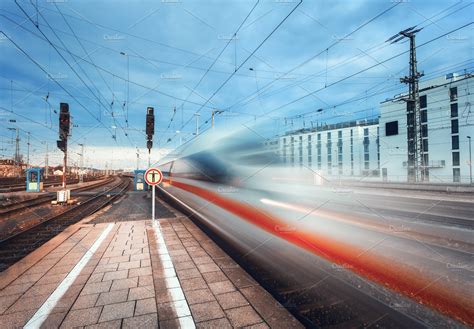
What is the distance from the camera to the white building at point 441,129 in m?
38.0

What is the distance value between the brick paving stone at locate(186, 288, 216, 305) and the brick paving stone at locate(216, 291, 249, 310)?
0.13m

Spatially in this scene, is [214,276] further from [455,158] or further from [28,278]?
[455,158]

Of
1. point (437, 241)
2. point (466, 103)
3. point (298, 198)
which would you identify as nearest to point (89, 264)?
point (298, 198)

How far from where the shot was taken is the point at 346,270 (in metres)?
4.52

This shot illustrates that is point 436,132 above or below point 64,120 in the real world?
above

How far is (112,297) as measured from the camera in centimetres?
332

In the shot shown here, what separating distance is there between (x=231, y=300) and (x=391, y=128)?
5387 centimetres

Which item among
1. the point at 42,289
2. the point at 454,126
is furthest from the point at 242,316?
the point at 454,126

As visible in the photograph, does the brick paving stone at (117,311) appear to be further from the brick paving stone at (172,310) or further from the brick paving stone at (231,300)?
the brick paving stone at (231,300)

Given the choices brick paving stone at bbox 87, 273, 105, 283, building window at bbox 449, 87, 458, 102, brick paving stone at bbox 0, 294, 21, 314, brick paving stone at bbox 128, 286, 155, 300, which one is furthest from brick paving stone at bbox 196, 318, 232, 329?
building window at bbox 449, 87, 458, 102

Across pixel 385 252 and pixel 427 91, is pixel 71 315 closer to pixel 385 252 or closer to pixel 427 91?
pixel 385 252

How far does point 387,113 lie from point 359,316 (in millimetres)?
53505

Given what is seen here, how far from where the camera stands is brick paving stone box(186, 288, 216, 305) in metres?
3.26

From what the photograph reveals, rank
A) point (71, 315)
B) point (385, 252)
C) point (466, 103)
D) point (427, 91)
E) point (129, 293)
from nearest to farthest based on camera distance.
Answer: point (71, 315) < point (129, 293) < point (385, 252) < point (466, 103) < point (427, 91)
